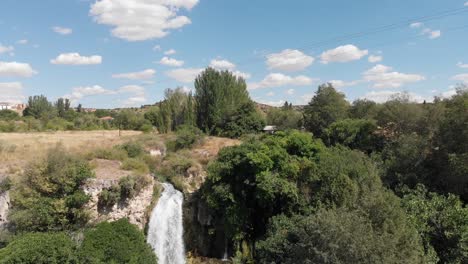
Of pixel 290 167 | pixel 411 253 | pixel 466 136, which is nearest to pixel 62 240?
pixel 290 167

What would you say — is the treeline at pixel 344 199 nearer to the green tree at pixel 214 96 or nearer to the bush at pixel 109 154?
the bush at pixel 109 154

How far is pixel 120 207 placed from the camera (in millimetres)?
19797

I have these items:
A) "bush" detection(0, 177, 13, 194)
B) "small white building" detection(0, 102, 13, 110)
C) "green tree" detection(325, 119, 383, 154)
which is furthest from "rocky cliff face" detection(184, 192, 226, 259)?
"small white building" detection(0, 102, 13, 110)

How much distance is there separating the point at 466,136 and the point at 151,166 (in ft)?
71.1

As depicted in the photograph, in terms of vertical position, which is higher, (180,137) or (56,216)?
(180,137)

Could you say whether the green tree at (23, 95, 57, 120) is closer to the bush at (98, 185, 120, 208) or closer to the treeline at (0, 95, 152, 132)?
the treeline at (0, 95, 152, 132)

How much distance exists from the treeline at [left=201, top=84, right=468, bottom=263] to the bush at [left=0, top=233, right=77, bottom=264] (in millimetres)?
8214

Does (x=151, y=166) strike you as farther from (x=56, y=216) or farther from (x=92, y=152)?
(x=56, y=216)

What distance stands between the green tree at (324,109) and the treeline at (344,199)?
13.9 metres

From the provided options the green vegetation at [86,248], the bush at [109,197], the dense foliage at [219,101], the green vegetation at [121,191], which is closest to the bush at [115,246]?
the green vegetation at [86,248]

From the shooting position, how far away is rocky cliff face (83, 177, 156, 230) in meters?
19.1

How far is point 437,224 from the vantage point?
60.8 ft

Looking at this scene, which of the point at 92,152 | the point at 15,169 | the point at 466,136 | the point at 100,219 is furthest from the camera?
the point at 92,152

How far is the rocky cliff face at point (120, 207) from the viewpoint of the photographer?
62.6 ft
